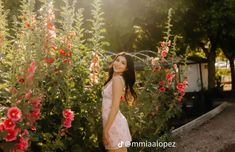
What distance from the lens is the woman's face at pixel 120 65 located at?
5.39m

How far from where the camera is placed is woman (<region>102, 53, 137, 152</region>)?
16.5 feet

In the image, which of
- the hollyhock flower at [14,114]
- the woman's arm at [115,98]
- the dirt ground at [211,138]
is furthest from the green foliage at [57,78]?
the dirt ground at [211,138]

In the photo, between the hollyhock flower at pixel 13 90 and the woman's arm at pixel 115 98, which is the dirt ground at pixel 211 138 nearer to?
the woman's arm at pixel 115 98

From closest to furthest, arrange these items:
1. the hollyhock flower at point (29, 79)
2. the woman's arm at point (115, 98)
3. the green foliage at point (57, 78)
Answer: the hollyhock flower at point (29, 79) < the green foliage at point (57, 78) < the woman's arm at point (115, 98)

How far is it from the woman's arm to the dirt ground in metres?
4.42

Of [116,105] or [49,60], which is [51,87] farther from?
[116,105]

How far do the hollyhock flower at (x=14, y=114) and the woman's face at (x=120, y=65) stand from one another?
2150mm

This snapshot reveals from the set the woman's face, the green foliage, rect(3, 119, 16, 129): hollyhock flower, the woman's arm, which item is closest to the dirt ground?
the green foliage

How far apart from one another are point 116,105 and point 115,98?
3.4 inches

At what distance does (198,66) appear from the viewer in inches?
1027

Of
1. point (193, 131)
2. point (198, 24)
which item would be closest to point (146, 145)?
point (193, 131)

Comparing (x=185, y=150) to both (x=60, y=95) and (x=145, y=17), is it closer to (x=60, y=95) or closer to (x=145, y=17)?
(x=60, y=95)

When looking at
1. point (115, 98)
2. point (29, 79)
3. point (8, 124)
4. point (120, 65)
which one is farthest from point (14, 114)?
point (120, 65)

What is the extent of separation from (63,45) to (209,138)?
7.09 meters
